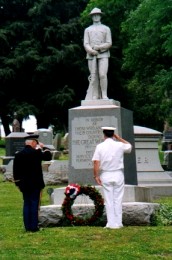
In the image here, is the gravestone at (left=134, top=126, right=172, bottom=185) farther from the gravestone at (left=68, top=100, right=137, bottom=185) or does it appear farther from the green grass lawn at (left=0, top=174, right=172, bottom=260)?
the green grass lawn at (left=0, top=174, right=172, bottom=260)

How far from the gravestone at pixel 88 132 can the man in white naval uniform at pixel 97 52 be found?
30.9 inches

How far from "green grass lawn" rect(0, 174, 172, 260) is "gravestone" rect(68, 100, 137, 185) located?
3.31 meters

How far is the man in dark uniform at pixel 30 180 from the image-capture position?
468 inches

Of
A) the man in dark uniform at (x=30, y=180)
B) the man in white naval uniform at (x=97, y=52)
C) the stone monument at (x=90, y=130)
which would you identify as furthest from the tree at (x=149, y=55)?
the man in dark uniform at (x=30, y=180)

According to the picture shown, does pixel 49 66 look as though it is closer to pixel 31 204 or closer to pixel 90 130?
pixel 90 130

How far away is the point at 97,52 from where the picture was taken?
56.2 feet

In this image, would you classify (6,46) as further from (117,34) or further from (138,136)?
(138,136)

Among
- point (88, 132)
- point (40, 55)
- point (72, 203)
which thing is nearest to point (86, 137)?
point (88, 132)

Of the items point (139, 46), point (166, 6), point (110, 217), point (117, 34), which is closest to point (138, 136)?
point (166, 6)

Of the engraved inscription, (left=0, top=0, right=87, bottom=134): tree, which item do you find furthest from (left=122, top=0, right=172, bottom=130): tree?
the engraved inscription

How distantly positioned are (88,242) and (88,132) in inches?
226

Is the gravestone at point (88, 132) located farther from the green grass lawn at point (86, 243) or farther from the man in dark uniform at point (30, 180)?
the man in dark uniform at point (30, 180)

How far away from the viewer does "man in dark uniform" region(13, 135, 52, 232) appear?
11.9 m

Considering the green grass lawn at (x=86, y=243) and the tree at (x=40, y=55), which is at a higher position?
the tree at (x=40, y=55)
